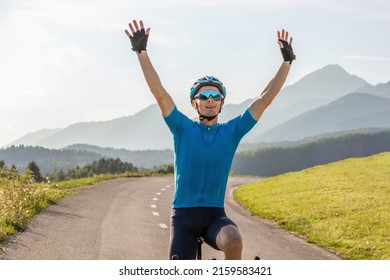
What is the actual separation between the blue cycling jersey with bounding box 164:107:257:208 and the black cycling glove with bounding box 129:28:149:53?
64 centimetres

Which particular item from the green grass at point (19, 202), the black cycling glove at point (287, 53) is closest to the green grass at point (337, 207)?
the green grass at point (19, 202)

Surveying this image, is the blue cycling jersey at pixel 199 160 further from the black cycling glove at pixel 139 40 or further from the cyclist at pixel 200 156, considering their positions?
the black cycling glove at pixel 139 40

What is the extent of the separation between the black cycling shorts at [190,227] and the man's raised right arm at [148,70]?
82 centimetres

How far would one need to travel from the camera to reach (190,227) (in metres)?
4.36

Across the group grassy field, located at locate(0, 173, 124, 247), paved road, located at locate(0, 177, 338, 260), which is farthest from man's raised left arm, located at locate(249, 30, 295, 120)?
grassy field, located at locate(0, 173, 124, 247)

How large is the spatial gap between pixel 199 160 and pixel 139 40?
45.9 inches

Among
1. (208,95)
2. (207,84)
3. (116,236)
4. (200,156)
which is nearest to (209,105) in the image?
(208,95)

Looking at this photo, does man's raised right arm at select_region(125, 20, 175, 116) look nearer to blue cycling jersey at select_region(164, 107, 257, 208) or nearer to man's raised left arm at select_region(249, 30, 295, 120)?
blue cycling jersey at select_region(164, 107, 257, 208)

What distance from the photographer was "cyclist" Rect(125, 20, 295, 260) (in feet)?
14.1

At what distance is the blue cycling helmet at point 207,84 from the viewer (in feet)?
15.0
